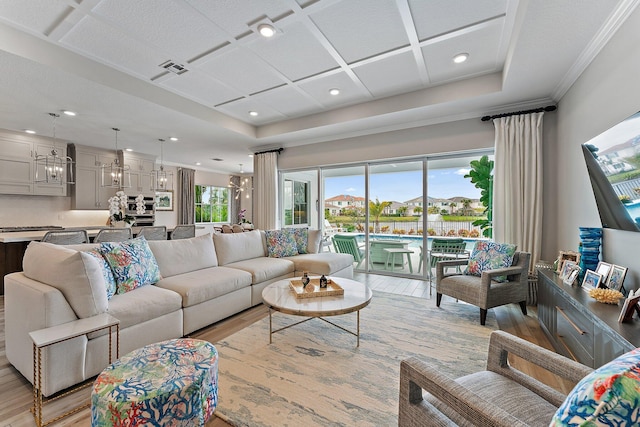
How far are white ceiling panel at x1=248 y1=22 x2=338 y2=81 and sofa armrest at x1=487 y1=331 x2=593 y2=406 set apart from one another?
2.83 meters

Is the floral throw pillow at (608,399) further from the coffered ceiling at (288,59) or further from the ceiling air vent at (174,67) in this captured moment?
the ceiling air vent at (174,67)

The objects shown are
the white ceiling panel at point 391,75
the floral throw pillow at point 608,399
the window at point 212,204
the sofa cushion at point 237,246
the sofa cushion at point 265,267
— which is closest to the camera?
the floral throw pillow at point 608,399

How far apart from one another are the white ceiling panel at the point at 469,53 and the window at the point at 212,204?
8.18 meters

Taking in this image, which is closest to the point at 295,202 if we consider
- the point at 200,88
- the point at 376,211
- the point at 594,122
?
the point at 376,211

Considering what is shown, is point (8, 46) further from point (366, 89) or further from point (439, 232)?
point (439, 232)

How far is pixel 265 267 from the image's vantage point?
11.8 feet

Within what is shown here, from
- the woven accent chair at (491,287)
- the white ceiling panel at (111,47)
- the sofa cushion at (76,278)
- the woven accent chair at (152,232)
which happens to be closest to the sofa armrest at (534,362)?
the woven accent chair at (491,287)

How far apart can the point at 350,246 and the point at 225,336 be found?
3.21m

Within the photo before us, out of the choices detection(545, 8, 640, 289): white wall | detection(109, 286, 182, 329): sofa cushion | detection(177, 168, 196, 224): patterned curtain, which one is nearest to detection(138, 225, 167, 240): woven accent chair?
detection(109, 286, 182, 329): sofa cushion

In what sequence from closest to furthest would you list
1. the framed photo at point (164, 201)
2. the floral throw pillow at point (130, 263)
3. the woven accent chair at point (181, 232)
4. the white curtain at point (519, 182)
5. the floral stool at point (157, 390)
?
1. the floral stool at point (157, 390)
2. the floral throw pillow at point (130, 263)
3. the white curtain at point (519, 182)
4. the woven accent chair at point (181, 232)
5. the framed photo at point (164, 201)

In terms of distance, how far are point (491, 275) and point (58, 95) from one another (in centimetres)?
543

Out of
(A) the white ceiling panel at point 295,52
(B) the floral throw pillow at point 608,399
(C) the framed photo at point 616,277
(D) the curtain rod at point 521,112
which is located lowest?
(C) the framed photo at point 616,277

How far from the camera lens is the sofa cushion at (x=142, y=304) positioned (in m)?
2.11

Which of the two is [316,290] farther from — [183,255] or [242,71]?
[242,71]
